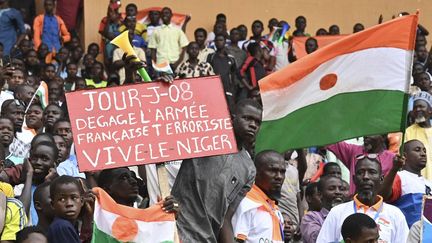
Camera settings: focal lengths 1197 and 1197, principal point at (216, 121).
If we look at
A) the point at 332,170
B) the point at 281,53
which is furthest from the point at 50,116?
the point at 281,53

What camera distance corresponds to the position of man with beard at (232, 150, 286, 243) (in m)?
7.69

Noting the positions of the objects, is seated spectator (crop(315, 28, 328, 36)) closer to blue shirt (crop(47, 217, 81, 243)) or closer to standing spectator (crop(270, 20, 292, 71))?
standing spectator (crop(270, 20, 292, 71))

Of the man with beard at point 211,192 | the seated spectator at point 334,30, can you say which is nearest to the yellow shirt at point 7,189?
the man with beard at point 211,192

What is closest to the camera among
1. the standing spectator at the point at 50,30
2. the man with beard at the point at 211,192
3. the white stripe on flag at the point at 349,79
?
the man with beard at the point at 211,192

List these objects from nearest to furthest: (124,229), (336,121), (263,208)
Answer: (124,229) < (263,208) < (336,121)

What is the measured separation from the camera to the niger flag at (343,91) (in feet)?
29.1

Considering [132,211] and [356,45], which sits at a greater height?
[356,45]

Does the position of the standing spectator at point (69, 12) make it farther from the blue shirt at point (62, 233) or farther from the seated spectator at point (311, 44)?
the blue shirt at point (62, 233)

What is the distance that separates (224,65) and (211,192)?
9311mm

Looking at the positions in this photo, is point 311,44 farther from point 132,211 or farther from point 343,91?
point 132,211

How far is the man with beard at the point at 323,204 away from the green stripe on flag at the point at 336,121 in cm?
64

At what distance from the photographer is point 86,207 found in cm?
751

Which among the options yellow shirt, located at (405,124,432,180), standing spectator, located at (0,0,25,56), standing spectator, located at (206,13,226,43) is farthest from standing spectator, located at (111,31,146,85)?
yellow shirt, located at (405,124,432,180)

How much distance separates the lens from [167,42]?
17359mm
